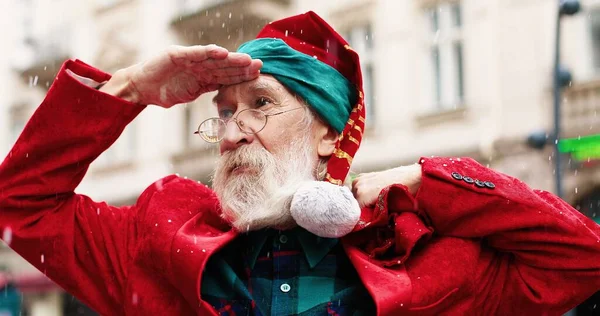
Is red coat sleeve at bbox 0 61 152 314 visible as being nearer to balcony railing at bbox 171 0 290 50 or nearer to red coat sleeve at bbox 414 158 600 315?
red coat sleeve at bbox 414 158 600 315

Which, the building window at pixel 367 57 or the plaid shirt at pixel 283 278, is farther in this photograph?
the building window at pixel 367 57

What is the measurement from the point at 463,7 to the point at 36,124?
10919 mm

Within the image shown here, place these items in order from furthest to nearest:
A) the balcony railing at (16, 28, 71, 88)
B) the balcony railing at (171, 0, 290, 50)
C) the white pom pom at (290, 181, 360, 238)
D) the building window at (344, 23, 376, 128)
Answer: the balcony railing at (16, 28, 71, 88) < the balcony railing at (171, 0, 290, 50) < the building window at (344, 23, 376, 128) < the white pom pom at (290, 181, 360, 238)

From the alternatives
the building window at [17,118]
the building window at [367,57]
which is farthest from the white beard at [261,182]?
the building window at [17,118]

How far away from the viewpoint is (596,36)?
11203mm

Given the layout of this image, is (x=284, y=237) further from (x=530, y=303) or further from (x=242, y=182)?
(x=530, y=303)

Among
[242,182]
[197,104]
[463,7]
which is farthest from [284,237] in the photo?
[197,104]

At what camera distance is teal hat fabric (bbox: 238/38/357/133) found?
2834 mm

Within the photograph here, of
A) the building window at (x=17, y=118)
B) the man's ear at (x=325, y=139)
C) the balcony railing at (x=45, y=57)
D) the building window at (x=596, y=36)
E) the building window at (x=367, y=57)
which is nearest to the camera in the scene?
the man's ear at (x=325, y=139)

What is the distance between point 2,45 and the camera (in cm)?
2400

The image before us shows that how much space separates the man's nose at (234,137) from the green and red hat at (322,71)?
7.9 inches

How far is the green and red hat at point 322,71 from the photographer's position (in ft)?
9.30

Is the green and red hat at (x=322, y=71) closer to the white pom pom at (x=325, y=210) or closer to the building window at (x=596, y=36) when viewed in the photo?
the white pom pom at (x=325, y=210)

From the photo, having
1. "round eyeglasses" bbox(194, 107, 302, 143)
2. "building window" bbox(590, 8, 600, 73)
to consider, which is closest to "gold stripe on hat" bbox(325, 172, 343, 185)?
"round eyeglasses" bbox(194, 107, 302, 143)
